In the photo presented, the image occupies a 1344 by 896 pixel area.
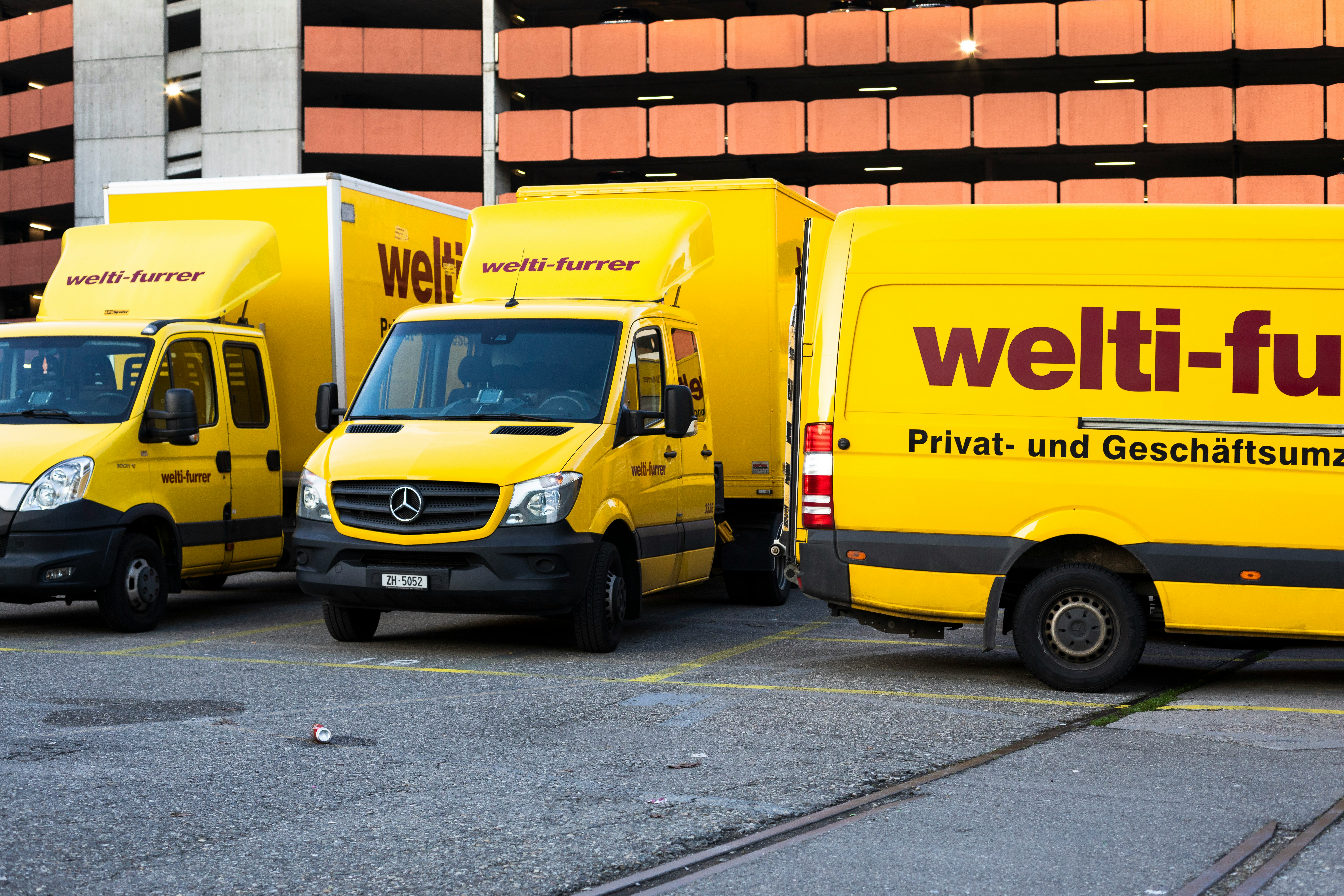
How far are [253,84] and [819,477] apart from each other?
38363 mm

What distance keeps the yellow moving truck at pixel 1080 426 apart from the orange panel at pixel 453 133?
36385 millimetres

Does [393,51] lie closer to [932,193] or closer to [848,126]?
[848,126]

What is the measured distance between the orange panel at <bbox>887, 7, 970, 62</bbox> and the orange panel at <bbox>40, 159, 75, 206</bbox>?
84.3ft

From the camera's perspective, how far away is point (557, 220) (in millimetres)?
11469

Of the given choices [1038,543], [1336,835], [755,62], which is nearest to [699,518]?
[1038,543]

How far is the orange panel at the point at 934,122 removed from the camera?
4091 centimetres

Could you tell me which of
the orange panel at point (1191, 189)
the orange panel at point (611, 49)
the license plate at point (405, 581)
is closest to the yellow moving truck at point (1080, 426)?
the license plate at point (405, 581)

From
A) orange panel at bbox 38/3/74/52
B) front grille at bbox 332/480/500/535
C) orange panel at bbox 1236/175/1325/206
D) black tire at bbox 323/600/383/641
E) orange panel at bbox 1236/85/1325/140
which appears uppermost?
orange panel at bbox 38/3/74/52

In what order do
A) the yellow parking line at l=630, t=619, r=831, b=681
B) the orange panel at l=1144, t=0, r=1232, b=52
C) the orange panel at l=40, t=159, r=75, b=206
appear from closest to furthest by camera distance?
the yellow parking line at l=630, t=619, r=831, b=681
the orange panel at l=1144, t=0, r=1232, b=52
the orange panel at l=40, t=159, r=75, b=206

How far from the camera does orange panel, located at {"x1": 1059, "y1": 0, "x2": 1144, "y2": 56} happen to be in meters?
39.6

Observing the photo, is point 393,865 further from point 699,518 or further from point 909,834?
point 699,518

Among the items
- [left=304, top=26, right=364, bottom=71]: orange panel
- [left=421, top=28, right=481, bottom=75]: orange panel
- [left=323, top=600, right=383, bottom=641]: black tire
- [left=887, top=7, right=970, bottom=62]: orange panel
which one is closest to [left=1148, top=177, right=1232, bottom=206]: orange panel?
[left=887, top=7, right=970, bottom=62]: orange panel

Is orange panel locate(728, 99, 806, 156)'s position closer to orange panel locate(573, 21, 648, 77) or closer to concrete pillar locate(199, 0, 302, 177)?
orange panel locate(573, 21, 648, 77)

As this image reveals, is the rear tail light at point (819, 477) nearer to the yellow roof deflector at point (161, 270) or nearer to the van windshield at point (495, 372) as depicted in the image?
the van windshield at point (495, 372)
